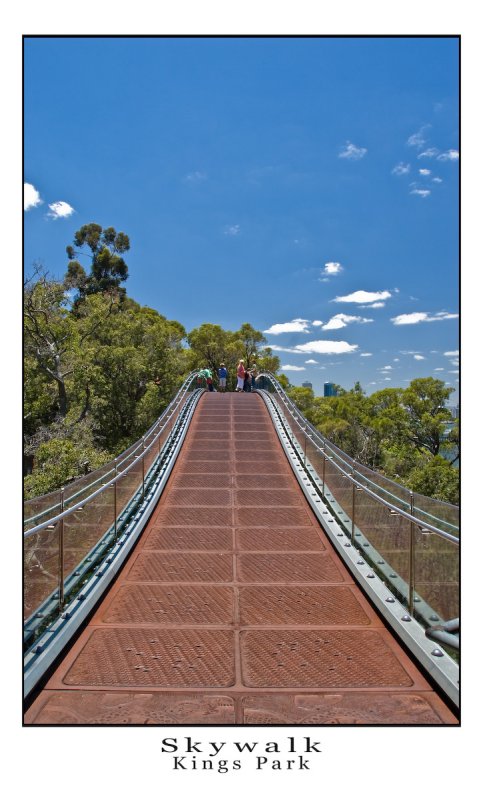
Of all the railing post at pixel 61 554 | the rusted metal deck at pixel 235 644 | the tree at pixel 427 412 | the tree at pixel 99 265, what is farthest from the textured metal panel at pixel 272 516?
the tree at pixel 99 265

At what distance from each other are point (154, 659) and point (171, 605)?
2.62 ft

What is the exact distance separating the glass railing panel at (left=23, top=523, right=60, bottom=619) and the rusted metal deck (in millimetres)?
458

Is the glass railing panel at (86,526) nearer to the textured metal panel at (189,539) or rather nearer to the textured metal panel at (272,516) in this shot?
the textured metal panel at (189,539)

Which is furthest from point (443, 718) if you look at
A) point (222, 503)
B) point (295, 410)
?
point (295, 410)

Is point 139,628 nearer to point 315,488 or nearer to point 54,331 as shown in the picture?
point 315,488

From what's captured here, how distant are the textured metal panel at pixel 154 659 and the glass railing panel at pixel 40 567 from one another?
1.65 ft

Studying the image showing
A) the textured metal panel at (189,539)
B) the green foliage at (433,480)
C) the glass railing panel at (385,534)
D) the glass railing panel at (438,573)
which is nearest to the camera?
the glass railing panel at (438,573)

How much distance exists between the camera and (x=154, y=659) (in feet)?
11.2

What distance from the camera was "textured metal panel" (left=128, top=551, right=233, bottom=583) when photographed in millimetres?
4777

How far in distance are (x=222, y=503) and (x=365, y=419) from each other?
34623 mm

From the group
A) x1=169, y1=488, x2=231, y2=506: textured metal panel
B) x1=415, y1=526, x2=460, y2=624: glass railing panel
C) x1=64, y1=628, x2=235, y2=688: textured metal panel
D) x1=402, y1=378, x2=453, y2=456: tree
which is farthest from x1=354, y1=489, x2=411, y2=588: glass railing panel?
x1=402, y1=378, x2=453, y2=456: tree

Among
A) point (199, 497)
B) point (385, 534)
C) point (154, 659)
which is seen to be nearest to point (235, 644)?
point (154, 659)

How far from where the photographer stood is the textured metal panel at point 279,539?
18.5 feet

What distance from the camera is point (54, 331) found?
24.9 m
